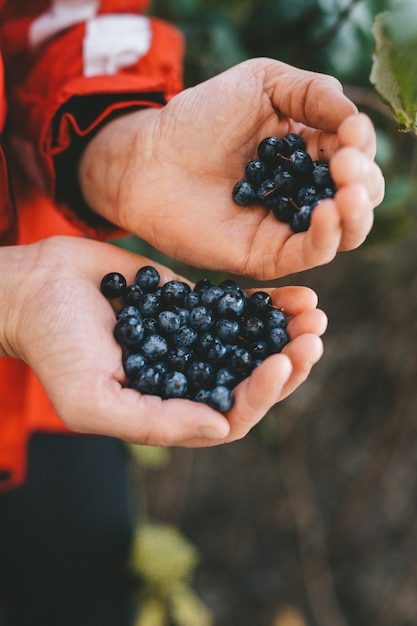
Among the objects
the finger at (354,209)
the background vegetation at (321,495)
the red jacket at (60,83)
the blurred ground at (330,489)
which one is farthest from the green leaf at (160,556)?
the finger at (354,209)

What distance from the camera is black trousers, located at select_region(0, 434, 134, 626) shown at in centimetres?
146

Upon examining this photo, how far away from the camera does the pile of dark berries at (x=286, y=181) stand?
0.99 m

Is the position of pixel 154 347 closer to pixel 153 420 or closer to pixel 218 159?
pixel 153 420

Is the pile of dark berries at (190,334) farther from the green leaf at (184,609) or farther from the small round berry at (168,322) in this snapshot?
the green leaf at (184,609)

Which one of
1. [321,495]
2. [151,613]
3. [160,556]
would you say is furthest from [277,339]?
[321,495]

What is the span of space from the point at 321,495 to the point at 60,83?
2077 millimetres

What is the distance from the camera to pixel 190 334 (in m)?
1.03

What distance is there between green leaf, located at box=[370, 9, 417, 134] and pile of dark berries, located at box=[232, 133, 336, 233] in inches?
8.4

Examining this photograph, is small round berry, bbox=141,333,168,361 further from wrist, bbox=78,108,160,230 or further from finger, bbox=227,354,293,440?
wrist, bbox=78,108,160,230

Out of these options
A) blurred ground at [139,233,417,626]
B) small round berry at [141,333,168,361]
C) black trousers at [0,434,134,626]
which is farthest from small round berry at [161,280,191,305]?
blurred ground at [139,233,417,626]

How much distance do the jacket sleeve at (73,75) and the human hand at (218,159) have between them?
0.08 m

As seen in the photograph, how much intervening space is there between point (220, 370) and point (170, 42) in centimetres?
79

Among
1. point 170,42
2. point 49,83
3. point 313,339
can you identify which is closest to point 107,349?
point 313,339

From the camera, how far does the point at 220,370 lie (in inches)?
37.5
